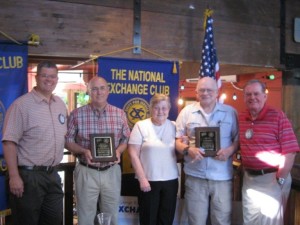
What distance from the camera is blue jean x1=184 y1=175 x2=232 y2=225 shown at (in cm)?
278

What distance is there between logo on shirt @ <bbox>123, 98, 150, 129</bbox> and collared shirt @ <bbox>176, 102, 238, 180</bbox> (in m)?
0.68

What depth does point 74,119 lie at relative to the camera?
279cm

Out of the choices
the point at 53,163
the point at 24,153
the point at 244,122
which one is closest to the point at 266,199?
the point at 244,122

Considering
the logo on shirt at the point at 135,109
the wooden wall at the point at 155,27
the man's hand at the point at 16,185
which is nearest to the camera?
the man's hand at the point at 16,185

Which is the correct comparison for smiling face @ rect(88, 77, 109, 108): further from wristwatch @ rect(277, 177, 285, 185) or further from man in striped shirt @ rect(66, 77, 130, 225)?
wristwatch @ rect(277, 177, 285, 185)

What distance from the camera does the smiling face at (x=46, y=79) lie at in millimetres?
2600

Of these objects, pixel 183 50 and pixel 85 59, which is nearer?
pixel 85 59

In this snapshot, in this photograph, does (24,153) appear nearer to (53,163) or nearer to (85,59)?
(53,163)

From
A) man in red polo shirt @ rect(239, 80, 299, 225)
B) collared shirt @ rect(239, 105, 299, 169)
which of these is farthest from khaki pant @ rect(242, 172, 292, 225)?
collared shirt @ rect(239, 105, 299, 169)

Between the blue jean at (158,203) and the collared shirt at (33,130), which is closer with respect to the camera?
the collared shirt at (33,130)

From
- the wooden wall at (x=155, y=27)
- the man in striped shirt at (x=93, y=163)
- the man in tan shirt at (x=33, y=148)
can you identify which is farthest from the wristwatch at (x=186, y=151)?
the wooden wall at (x=155, y=27)

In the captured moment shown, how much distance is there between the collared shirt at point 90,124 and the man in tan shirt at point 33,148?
0.44 ft

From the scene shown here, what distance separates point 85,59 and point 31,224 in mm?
1514

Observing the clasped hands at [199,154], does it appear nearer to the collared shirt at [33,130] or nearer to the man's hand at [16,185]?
the collared shirt at [33,130]
